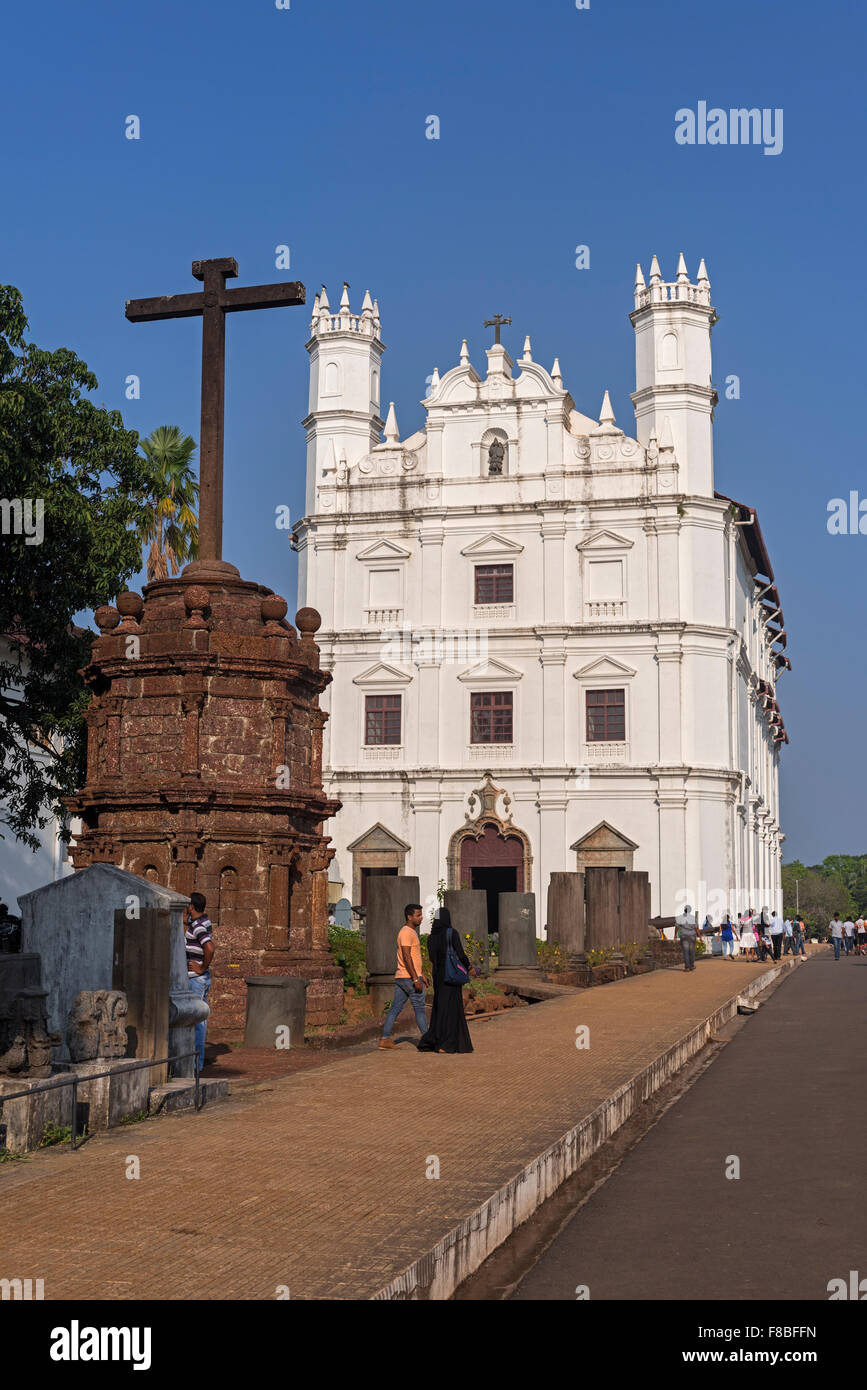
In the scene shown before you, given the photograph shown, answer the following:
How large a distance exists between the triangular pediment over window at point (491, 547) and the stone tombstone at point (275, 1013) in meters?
32.6

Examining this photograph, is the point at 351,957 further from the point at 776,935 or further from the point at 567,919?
the point at 776,935

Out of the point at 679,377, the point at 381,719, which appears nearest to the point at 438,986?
the point at 381,719

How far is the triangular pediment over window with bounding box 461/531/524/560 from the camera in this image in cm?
4566

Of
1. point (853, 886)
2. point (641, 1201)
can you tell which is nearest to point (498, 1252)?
point (641, 1201)

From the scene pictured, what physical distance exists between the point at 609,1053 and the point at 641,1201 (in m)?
5.59

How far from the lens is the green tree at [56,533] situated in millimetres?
20047

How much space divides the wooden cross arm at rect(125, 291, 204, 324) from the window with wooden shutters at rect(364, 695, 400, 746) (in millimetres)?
29840

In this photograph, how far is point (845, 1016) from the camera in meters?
19.9

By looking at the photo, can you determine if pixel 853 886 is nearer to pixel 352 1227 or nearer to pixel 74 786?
pixel 74 786

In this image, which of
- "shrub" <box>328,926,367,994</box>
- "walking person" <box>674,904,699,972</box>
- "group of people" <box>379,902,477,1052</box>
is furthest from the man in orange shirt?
"walking person" <box>674,904,699,972</box>

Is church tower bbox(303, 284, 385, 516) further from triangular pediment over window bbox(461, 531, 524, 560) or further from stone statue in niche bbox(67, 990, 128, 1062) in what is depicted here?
stone statue in niche bbox(67, 990, 128, 1062)

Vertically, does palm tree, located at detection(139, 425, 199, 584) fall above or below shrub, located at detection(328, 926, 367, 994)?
above

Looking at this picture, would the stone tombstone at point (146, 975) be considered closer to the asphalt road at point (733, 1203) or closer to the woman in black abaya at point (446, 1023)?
the asphalt road at point (733, 1203)

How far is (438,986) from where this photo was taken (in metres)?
13.2
